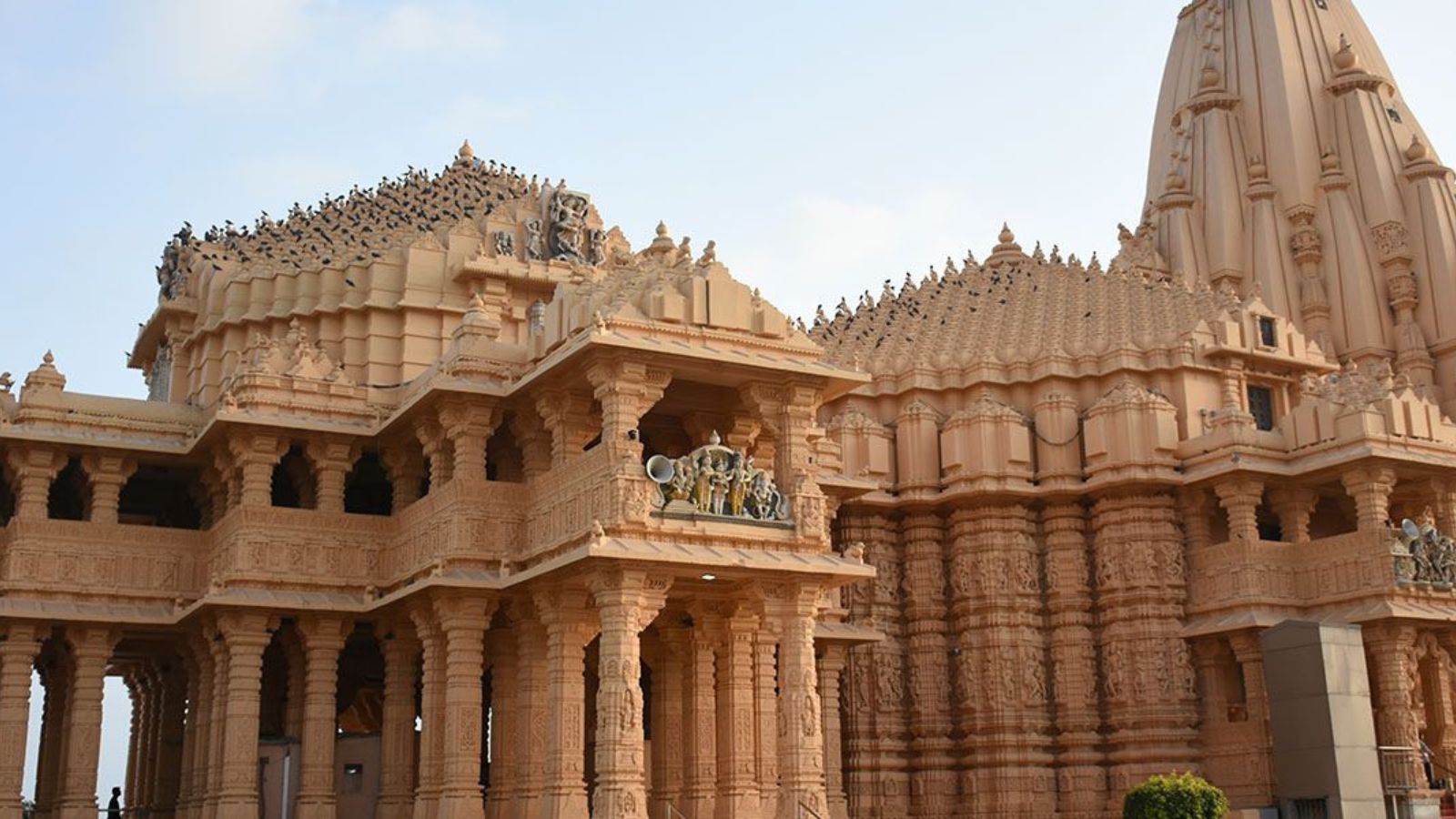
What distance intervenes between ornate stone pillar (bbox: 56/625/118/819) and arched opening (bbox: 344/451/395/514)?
5.44 metres

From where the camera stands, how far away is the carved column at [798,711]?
22.4 meters

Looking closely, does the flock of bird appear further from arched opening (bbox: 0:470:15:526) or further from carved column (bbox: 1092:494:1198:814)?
carved column (bbox: 1092:494:1198:814)

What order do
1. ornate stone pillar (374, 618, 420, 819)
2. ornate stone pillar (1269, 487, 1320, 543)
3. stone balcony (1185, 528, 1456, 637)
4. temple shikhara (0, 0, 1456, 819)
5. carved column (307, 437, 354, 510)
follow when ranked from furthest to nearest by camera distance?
ornate stone pillar (1269, 487, 1320, 543) → stone balcony (1185, 528, 1456, 637) → carved column (307, 437, 354, 510) → ornate stone pillar (374, 618, 420, 819) → temple shikhara (0, 0, 1456, 819)

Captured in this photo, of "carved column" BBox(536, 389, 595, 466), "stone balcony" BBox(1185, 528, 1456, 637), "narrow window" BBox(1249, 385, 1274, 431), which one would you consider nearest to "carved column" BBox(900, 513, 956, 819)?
"stone balcony" BBox(1185, 528, 1456, 637)

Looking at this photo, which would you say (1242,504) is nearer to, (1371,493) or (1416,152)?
(1371,493)

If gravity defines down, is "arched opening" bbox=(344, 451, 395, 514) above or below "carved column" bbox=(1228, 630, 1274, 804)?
above

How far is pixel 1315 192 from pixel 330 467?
2994 centimetres

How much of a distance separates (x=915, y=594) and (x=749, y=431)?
9.81 metres

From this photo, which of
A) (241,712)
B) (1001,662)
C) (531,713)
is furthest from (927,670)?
(241,712)

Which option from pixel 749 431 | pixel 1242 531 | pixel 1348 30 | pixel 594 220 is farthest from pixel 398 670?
pixel 1348 30

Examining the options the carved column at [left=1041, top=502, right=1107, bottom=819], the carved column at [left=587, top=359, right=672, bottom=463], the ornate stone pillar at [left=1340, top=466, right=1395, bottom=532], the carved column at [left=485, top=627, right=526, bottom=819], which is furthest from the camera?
the carved column at [left=1041, top=502, right=1107, bottom=819]

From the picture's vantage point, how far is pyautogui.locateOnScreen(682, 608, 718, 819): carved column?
971 inches

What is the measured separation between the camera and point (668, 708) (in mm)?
26062

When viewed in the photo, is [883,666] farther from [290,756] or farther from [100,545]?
[100,545]
